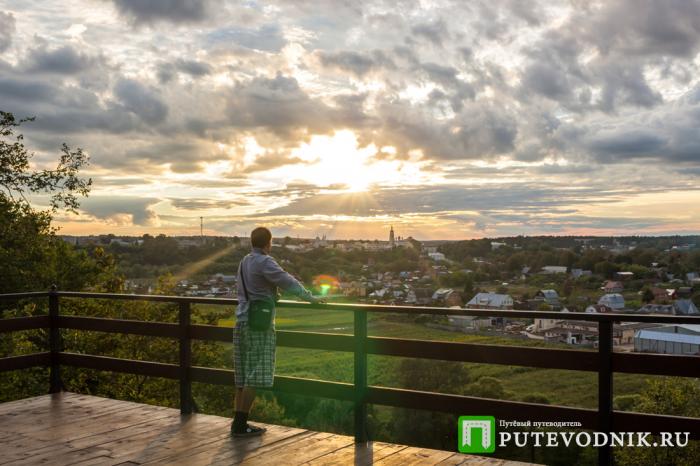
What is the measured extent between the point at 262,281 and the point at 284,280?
234 millimetres

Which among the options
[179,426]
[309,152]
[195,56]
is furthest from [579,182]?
[179,426]

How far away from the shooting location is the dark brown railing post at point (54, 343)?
746cm

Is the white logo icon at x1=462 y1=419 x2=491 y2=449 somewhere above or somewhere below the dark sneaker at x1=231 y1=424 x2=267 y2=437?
above

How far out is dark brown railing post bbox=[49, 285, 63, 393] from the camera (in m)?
7.46

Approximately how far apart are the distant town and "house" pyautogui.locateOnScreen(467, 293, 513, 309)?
94 millimetres

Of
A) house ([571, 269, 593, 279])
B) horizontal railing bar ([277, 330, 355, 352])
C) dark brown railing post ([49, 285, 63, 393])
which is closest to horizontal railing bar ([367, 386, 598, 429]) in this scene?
horizontal railing bar ([277, 330, 355, 352])

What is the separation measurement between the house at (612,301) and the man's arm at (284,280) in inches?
1557

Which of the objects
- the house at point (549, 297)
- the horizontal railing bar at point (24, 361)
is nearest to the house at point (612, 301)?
the house at point (549, 297)

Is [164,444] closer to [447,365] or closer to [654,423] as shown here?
[654,423]

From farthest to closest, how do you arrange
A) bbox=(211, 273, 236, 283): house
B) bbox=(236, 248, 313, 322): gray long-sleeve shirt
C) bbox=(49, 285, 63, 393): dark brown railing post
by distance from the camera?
bbox=(211, 273, 236, 283): house
bbox=(49, 285, 63, 393): dark brown railing post
bbox=(236, 248, 313, 322): gray long-sleeve shirt

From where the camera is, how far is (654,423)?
4.23 metres

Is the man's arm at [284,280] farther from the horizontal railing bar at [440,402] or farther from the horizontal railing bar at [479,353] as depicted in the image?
the horizontal railing bar at [440,402]

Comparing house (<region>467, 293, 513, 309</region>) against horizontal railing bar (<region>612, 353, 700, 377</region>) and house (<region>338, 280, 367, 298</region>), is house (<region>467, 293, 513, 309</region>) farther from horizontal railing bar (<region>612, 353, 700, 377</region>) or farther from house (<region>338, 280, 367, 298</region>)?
horizontal railing bar (<region>612, 353, 700, 377</region>)

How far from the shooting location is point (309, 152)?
21.4 meters
